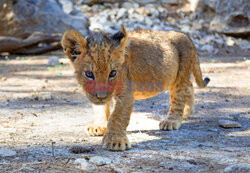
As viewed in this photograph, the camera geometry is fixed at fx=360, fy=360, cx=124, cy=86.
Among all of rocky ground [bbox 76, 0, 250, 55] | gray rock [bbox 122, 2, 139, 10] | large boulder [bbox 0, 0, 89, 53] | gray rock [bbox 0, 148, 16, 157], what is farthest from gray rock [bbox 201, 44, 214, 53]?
gray rock [bbox 0, 148, 16, 157]

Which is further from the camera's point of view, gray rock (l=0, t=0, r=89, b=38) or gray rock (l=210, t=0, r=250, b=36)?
gray rock (l=210, t=0, r=250, b=36)

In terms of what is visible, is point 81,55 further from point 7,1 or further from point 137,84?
point 7,1

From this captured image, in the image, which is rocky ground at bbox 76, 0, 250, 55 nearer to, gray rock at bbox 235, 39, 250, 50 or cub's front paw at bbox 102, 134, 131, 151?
gray rock at bbox 235, 39, 250, 50

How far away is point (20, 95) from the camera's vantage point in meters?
7.97

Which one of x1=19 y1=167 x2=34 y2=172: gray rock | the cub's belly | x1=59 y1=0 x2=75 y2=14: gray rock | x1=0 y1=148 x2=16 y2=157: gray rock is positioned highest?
x1=19 y1=167 x2=34 y2=172: gray rock

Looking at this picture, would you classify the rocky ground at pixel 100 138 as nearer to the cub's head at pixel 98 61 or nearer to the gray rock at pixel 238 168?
the gray rock at pixel 238 168

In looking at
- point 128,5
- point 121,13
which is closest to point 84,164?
point 121,13

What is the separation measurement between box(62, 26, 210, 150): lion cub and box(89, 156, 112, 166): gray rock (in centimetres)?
56

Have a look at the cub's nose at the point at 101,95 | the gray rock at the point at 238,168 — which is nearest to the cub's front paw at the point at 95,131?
the cub's nose at the point at 101,95

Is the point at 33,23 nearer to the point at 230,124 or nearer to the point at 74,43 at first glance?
the point at 74,43

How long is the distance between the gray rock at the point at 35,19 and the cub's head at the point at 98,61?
10.9 meters

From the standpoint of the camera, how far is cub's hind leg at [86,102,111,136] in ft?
16.7

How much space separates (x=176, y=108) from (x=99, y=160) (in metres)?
2.52

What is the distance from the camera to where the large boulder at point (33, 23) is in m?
13.7
